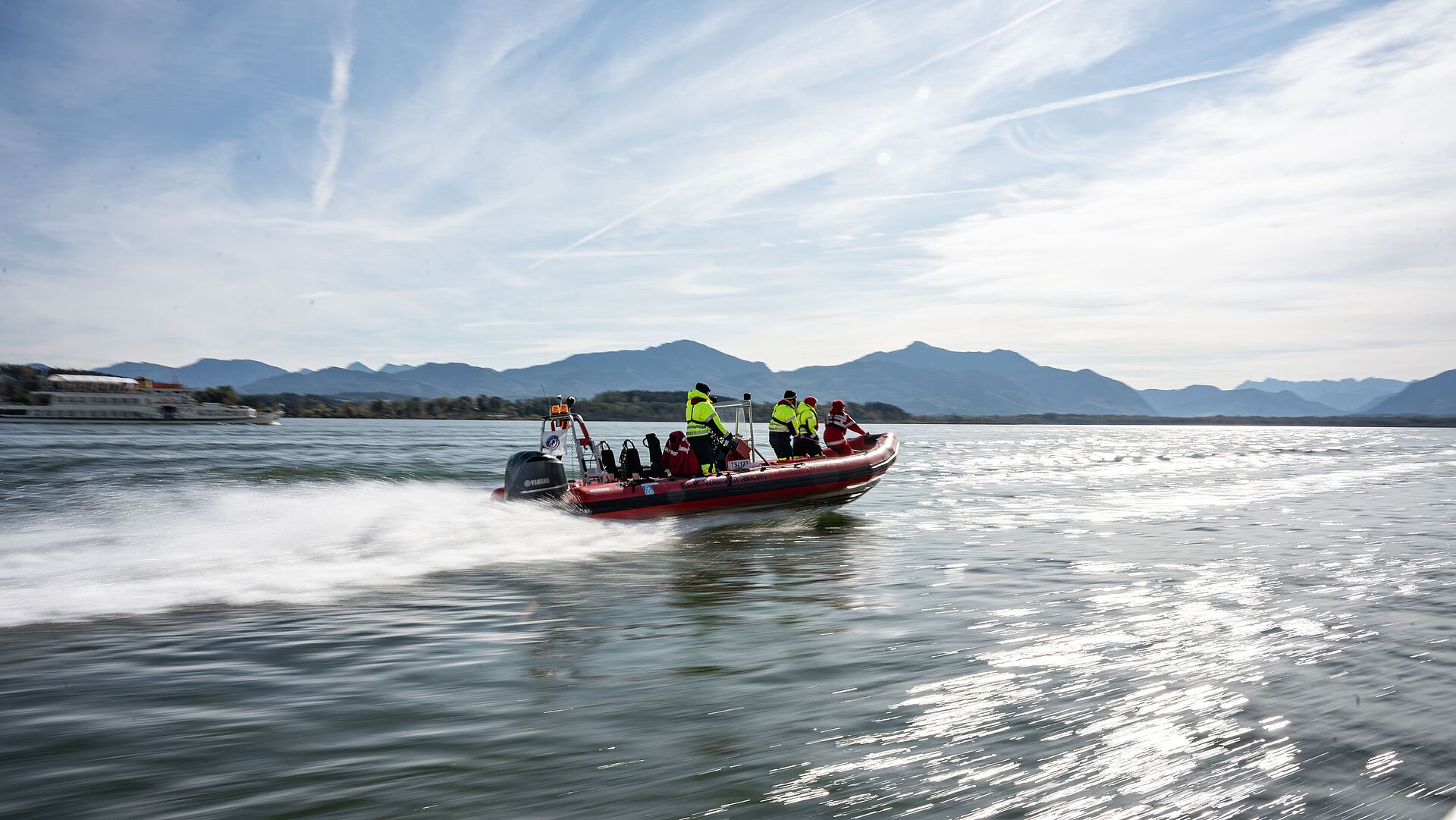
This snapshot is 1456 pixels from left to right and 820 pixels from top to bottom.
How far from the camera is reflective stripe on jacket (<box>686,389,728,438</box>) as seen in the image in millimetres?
11391

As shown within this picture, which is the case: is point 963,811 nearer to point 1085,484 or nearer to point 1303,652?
point 1303,652

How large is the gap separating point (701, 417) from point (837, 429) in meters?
3.36

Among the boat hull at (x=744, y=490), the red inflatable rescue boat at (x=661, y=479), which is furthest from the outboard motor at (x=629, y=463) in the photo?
the boat hull at (x=744, y=490)

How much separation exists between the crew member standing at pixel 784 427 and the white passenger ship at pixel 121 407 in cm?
7072

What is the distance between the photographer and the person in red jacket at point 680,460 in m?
11.6

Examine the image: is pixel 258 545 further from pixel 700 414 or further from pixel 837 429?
pixel 837 429

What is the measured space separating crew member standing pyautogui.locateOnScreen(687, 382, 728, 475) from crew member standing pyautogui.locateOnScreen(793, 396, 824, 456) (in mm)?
2349

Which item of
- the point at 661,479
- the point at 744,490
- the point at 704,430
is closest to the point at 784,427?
the point at 744,490

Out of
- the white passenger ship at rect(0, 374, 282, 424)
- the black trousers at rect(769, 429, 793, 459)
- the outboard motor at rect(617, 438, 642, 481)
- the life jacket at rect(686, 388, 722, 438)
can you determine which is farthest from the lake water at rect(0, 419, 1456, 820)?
the white passenger ship at rect(0, 374, 282, 424)

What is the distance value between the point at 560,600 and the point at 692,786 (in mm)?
4067

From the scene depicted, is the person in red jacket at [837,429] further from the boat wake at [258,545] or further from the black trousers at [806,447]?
the boat wake at [258,545]

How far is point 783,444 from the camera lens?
1389 centimetres

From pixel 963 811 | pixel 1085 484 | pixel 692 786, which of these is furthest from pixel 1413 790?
pixel 1085 484

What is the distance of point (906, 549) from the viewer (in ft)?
35.4
